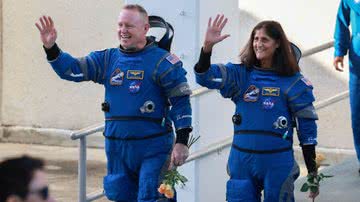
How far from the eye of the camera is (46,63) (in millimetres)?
12156

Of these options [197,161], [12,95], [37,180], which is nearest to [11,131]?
[12,95]

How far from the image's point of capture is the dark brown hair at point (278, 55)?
243 inches

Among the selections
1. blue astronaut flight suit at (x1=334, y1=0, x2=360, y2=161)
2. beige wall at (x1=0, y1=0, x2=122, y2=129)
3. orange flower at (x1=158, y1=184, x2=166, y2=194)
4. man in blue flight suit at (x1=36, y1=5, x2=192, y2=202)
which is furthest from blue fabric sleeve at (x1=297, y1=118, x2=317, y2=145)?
beige wall at (x1=0, y1=0, x2=122, y2=129)

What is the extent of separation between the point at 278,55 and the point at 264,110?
1.23 ft

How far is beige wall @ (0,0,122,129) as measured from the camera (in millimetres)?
11742

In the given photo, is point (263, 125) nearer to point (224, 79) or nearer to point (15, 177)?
point (224, 79)

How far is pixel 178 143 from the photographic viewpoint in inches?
250

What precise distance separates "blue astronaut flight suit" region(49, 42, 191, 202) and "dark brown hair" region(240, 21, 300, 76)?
0.45m

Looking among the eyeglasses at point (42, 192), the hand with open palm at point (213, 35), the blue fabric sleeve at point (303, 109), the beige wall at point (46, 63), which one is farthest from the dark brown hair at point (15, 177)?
the beige wall at point (46, 63)

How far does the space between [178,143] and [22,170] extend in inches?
116

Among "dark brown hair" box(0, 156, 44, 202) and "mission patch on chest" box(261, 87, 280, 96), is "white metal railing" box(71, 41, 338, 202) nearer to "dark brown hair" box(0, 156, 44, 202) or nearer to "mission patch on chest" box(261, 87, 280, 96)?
"mission patch on chest" box(261, 87, 280, 96)

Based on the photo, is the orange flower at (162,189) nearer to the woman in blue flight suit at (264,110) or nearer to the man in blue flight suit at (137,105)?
the man in blue flight suit at (137,105)

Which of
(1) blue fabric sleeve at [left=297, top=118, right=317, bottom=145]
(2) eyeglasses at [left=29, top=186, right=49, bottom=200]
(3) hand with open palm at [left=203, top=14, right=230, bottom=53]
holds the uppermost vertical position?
(3) hand with open palm at [left=203, top=14, right=230, bottom=53]

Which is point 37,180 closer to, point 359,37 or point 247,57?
point 247,57
